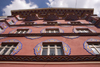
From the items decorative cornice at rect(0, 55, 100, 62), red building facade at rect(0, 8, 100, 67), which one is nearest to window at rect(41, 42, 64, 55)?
red building facade at rect(0, 8, 100, 67)

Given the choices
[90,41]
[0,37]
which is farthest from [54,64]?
[0,37]

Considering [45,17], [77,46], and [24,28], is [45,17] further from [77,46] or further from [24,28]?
[77,46]

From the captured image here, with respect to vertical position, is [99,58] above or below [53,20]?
below

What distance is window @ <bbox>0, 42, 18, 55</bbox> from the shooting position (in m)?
7.13

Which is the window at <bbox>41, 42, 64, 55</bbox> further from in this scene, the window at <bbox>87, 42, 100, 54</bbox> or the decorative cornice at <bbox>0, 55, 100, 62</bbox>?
the window at <bbox>87, 42, 100, 54</bbox>

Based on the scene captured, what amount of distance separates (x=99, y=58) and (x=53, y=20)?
39.4ft

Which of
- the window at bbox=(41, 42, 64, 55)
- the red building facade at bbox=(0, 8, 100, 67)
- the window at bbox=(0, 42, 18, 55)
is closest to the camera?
the red building facade at bbox=(0, 8, 100, 67)

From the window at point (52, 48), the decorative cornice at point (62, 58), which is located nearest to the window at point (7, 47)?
the decorative cornice at point (62, 58)

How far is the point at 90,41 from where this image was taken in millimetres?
8172

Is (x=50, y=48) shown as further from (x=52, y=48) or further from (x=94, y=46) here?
(x=94, y=46)

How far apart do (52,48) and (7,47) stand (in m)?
4.55

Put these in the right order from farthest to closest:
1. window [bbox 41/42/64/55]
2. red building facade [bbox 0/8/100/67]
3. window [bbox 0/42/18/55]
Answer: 1. window [bbox 0/42/18/55]
2. window [bbox 41/42/64/55]
3. red building facade [bbox 0/8/100/67]

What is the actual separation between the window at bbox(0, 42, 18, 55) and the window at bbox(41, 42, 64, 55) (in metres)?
3.12

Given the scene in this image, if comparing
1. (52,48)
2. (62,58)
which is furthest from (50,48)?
(62,58)
